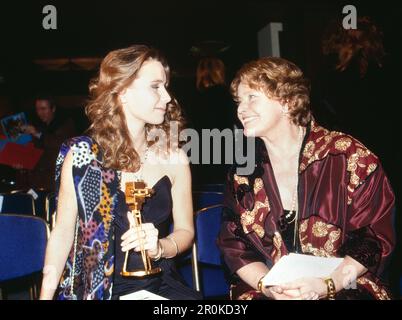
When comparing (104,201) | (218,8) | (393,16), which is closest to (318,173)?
(104,201)

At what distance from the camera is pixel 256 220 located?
1.75m

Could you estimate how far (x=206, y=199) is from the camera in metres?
2.90

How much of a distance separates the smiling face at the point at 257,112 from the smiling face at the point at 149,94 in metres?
0.32

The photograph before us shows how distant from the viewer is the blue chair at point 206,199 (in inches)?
113

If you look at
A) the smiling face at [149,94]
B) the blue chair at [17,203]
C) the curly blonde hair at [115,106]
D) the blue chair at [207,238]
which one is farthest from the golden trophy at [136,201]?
the blue chair at [17,203]

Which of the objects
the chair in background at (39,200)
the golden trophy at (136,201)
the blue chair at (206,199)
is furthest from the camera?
the chair in background at (39,200)

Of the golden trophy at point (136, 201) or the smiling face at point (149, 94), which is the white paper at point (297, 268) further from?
the smiling face at point (149, 94)

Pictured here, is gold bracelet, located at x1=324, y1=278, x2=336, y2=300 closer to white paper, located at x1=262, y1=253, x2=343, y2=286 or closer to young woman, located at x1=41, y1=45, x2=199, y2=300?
white paper, located at x1=262, y1=253, x2=343, y2=286

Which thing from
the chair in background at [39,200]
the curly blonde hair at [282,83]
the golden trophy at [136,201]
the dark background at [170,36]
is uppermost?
the dark background at [170,36]

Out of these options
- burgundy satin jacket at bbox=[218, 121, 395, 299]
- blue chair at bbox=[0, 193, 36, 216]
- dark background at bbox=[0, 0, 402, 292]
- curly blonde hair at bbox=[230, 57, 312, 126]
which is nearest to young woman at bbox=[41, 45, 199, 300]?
burgundy satin jacket at bbox=[218, 121, 395, 299]

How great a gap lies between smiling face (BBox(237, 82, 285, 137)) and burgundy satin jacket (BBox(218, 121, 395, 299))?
14 cm

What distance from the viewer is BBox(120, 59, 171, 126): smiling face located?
1.80 meters

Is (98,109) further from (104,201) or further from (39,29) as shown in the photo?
(39,29)

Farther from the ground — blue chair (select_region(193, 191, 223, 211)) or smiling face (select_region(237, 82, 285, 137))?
smiling face (select_region(237, 82, 285, 137))
